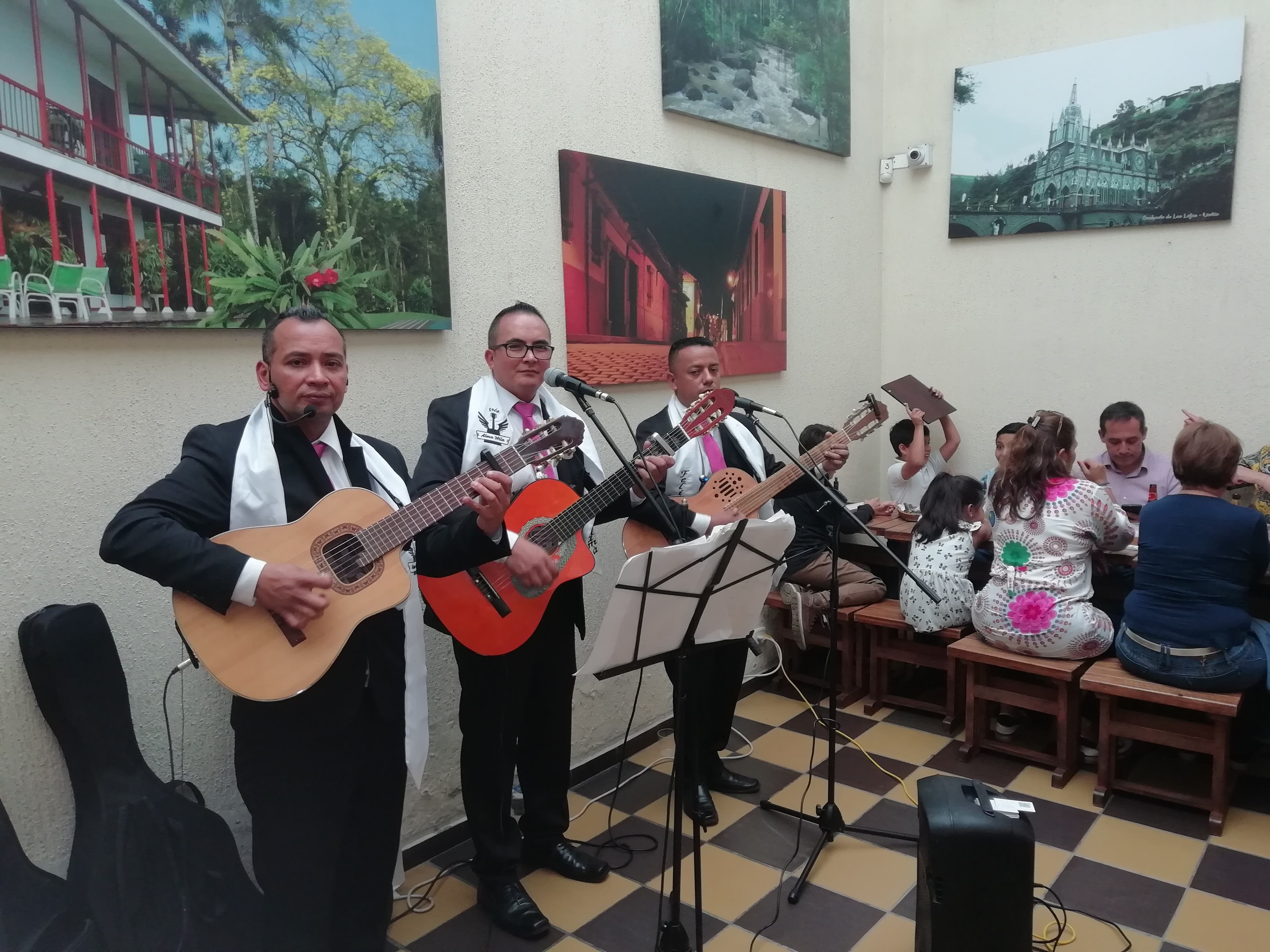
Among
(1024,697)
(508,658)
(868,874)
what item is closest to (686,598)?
(508,658)

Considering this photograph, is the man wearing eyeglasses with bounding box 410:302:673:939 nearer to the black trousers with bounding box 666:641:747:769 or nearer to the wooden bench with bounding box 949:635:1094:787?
the black trousers with bounding box 666:641:747:769

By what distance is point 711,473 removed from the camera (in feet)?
9.48

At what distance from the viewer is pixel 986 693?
322 centimetres

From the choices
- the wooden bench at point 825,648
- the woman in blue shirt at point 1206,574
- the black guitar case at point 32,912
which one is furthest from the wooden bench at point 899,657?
the black guitar case at point 32,912

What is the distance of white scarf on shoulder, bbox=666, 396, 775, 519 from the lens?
2.84m

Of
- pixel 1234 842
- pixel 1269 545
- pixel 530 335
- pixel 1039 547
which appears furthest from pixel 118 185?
pixel 1234 842

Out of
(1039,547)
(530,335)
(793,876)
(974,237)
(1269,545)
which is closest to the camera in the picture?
(530,335)

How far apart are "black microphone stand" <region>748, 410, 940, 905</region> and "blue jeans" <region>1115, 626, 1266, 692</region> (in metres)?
0.83

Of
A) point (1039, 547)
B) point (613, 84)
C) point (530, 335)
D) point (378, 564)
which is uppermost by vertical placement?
point (613, 84)

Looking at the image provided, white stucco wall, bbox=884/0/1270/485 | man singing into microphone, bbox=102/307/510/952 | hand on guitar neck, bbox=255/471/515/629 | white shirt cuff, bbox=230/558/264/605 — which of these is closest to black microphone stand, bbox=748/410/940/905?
hand on guitar neck, bbox=255/471/515/629

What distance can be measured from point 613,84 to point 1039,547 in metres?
2.30

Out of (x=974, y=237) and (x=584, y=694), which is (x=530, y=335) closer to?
(x=584, y=694)

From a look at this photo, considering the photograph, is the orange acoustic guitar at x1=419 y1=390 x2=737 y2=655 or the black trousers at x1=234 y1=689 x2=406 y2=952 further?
the orange acoustic guitar at x1=419 y1=390 x2=737 y2=655

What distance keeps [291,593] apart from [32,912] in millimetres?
823
